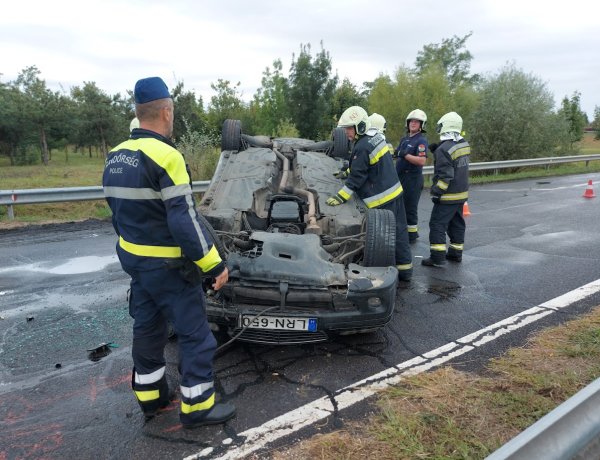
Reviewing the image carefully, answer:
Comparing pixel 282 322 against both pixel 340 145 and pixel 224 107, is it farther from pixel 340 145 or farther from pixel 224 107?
pixel 224 107

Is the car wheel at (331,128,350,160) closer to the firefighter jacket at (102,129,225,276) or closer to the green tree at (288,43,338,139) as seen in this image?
the firefighter jacket at (102,129,225,276)

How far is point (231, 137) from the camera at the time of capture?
243 inches

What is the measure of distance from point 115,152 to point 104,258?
13.4 feet

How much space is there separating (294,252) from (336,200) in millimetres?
1300

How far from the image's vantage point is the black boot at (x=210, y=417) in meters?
2.71

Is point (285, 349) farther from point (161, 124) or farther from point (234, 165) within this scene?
point (234, 165)

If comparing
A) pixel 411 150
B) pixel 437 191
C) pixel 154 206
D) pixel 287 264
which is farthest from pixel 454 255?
pixel 154 206

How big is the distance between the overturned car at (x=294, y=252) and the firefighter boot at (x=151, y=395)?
657 mm

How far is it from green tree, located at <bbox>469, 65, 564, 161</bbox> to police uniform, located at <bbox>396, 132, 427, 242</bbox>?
43.0 feet

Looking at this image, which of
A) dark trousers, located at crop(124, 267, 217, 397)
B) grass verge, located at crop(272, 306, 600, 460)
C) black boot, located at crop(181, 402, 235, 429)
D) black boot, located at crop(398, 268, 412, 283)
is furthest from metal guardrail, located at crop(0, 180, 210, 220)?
grass verge, located at crop(272, 306, 600, 460)

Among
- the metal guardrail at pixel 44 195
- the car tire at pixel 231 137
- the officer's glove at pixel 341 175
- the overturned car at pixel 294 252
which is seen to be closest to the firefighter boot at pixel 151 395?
the overturned car at pixel 294 252

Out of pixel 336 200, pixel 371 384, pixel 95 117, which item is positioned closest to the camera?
pixel 371 384

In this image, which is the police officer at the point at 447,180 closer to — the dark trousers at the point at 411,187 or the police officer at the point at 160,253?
the dark trousers at the point at 411,187

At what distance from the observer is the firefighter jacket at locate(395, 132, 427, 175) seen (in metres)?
6.24
